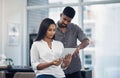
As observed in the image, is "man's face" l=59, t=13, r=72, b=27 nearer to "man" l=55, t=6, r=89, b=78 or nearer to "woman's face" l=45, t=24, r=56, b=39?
"man" l=55, t=6, r=89, b=78

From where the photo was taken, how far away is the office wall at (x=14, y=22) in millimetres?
6156

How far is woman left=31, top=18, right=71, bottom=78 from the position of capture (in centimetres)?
206

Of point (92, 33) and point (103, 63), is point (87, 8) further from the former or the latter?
point (103, 63)

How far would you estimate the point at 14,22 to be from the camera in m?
6.27

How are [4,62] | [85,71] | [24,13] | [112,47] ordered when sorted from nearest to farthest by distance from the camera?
[85,71] < [4,62] < [112,47] < [24,13]

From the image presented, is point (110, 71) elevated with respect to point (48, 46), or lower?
lower

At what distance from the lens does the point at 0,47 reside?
237 inches

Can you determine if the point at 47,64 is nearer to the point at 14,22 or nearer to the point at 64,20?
the point at 64,20

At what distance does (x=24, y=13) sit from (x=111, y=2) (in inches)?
85.8

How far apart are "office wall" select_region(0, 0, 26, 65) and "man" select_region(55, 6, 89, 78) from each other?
3465 mm

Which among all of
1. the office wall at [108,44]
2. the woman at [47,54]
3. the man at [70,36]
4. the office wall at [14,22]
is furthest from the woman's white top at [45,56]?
the office wall at [14,22]

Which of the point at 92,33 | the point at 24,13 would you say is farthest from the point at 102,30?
the point at 24,13

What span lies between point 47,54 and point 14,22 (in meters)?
4.35

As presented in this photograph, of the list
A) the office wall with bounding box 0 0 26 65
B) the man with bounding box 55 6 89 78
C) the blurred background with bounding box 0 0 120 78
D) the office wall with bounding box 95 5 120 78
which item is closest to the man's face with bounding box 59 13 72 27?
the man with bounding box 55 6 89 78
